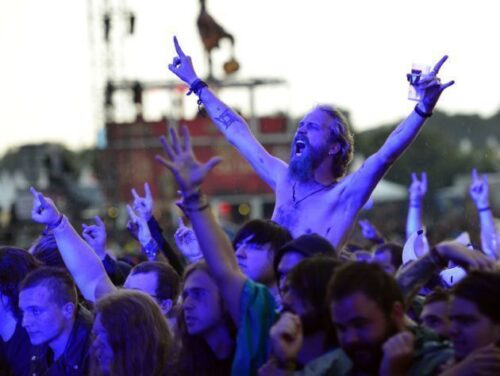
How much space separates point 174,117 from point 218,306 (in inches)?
1154

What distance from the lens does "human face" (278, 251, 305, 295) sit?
14.9 ft

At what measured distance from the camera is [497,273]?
12.8 feet

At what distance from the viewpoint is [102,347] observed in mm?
4738

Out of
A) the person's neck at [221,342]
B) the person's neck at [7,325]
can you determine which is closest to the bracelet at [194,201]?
the person's neck at [221,342]

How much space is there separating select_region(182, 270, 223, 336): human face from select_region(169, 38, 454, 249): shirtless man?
121 centimetres

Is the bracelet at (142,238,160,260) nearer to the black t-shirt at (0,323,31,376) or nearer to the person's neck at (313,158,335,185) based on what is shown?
the black t-shirt at (0,323,31,376)

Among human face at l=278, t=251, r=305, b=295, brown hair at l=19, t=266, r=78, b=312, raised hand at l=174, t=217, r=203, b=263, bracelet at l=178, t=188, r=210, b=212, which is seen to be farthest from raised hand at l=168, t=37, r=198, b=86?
bracelet at l=178, t=188, r=210, b=212

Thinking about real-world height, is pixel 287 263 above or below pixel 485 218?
above

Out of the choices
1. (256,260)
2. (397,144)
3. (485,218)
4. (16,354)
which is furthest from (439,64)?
(485,218)

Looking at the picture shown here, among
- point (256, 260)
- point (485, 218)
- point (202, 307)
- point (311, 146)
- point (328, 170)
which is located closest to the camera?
point (202, 307)

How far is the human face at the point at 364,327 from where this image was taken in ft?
12.5

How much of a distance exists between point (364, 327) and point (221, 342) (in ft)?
2.70

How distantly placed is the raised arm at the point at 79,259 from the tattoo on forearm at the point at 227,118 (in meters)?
0.86

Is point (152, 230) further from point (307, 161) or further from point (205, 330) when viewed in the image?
point (205, 330)
